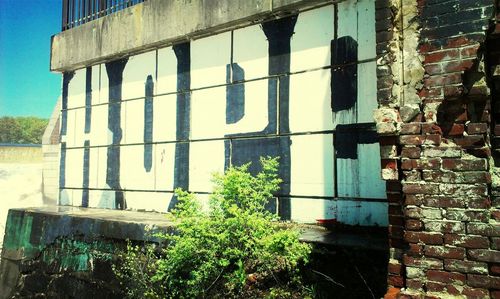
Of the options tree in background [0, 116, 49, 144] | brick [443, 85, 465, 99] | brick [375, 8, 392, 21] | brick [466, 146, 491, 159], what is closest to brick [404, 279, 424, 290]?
brick [466, 146, 491, 159]

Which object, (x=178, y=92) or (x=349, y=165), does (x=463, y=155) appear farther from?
(x=178, y=92)

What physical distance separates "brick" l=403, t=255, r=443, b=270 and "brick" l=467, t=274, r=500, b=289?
17 centimetres

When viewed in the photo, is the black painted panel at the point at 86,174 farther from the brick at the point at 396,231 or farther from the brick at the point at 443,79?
the brick at the point at 443,79

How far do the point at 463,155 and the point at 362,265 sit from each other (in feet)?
4.22

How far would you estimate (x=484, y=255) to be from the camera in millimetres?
2189

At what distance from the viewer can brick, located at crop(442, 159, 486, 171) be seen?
7.31 ft

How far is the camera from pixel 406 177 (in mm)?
2447

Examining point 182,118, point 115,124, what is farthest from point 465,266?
point 115,124

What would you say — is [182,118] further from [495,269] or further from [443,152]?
[495,269]

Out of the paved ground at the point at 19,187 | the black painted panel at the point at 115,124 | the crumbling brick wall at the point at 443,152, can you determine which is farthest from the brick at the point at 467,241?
the paved ground at the point at 19,187

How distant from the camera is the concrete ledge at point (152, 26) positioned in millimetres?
4590

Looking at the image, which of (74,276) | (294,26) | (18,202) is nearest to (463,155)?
(294,26)

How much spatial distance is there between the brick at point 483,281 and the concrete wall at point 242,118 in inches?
55.0

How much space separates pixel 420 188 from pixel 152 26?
4641 millimetres
